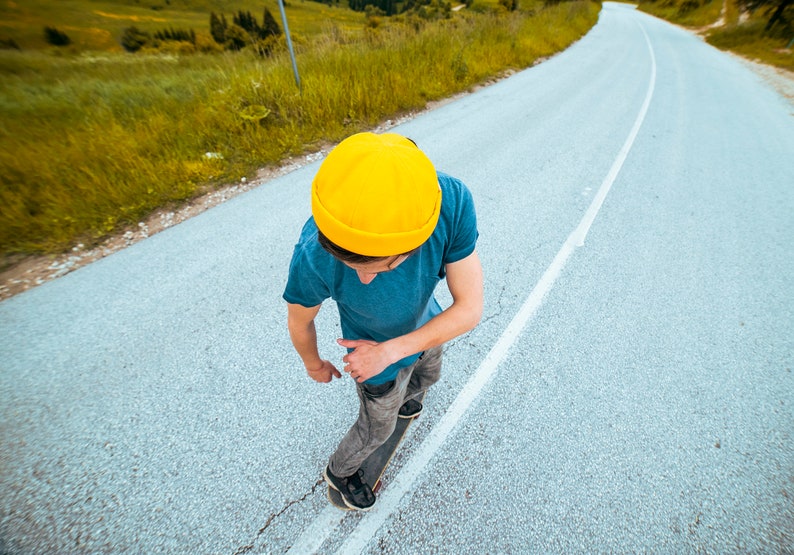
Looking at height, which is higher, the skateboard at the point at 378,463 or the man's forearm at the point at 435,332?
the man's forearm at the point at 435,332

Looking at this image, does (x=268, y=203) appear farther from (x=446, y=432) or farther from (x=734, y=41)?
(x=734, y=41)

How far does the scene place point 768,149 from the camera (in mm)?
5355

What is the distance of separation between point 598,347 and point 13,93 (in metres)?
10.9

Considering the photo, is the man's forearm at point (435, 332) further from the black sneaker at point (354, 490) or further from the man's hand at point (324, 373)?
the black sneaker at point (354, 490)

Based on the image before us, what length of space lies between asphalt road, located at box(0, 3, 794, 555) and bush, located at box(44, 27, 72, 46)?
68.4 meters

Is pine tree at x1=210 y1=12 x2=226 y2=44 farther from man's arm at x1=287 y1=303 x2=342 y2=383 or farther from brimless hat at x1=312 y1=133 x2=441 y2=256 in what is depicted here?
brimless hat at x1=312 y1=133 x2=441 y2=256

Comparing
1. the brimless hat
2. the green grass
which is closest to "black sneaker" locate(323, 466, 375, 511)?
the brimless hat

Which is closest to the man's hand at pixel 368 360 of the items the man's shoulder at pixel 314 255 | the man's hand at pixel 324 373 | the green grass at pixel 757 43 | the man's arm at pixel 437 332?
the man's arm at pixel 437 332

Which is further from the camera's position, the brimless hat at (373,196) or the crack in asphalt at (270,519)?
the crack in asphalt at (270,519)

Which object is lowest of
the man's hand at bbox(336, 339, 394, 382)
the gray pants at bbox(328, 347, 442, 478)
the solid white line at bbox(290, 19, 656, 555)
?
the solid white line at bbox(290, 19, 656, 555)

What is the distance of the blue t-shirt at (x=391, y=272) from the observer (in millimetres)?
926

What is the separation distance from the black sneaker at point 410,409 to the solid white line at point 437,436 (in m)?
0.13

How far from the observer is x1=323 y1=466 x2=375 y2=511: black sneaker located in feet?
4.90

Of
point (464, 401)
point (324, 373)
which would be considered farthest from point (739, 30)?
point (324, 373)
